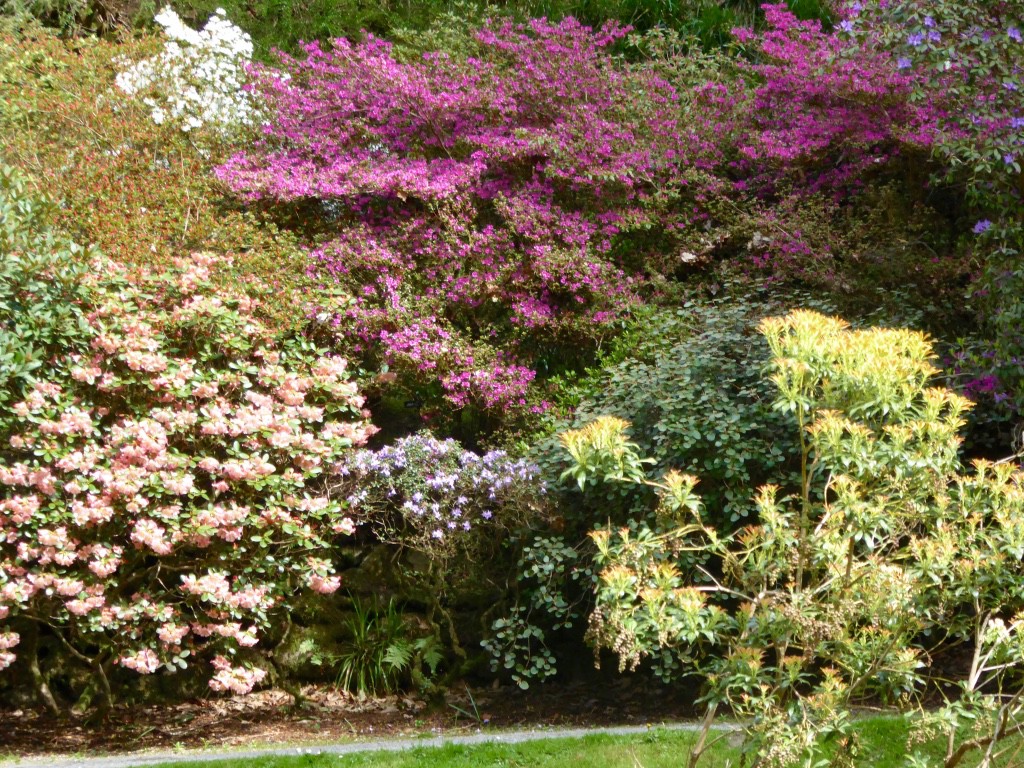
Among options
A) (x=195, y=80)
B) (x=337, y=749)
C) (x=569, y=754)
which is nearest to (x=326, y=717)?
(x=337, y=749)

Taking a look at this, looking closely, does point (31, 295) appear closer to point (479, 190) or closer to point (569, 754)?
point (479, 190)

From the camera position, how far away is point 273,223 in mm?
8570

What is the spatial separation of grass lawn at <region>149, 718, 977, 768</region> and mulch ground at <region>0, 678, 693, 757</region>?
2.31ft

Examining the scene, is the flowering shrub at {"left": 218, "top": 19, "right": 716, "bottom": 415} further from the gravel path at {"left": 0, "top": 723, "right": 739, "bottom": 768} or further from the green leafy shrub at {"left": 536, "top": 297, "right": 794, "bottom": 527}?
the gravel path at {"left": 0, "top": 723, "right": 739, "bottom": 768}

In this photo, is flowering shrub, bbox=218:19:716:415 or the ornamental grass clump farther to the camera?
flowering shrub, bbox=218:19:716:415

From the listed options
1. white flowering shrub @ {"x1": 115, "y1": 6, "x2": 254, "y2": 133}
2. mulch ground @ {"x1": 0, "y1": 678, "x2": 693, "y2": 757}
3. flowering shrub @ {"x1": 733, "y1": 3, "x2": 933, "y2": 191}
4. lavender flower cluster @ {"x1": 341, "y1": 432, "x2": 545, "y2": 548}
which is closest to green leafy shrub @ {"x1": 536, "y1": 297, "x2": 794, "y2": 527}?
lavender flower cluster @ {"x1": 341, "y1": 432, "x2": 545, "y2": 548}

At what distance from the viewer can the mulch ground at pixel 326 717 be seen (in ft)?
21.0

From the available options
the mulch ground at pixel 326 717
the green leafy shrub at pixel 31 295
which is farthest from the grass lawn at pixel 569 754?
the green leafy shrub at pixel 31 295

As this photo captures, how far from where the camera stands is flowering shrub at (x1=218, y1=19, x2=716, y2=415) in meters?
8.16

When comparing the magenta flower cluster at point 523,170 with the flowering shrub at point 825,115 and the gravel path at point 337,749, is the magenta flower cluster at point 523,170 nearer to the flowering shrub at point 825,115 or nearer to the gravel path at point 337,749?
the flowering shrub at point 825,115

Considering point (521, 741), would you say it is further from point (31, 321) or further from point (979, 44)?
point (979, 44)

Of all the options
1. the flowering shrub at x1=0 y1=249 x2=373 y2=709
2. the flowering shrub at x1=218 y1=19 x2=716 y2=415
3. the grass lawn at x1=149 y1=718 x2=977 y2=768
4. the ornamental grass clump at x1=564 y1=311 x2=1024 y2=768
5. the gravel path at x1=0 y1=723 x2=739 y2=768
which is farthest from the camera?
the flowering shrub at x1=218 y1=19 x2=716 y2=415

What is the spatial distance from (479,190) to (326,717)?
14.9 feet

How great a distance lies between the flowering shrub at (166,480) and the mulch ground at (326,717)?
1.16 feet
